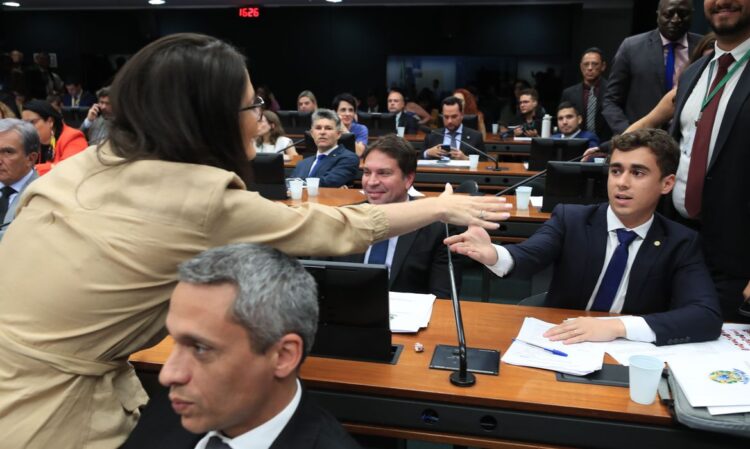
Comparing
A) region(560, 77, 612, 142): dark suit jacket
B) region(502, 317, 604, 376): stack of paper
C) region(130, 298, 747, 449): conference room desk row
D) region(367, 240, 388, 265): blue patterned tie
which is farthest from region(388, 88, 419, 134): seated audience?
region(130, 298, 747, 449): conference room desk row

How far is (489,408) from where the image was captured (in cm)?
149

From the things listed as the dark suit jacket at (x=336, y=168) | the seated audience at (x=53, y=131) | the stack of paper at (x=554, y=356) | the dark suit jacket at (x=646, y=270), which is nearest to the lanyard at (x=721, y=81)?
the dark suit jacket at (x=646, y=270)

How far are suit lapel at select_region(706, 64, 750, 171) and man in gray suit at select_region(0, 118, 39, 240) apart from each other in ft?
10.6

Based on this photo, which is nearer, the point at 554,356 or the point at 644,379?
the point at 644,379

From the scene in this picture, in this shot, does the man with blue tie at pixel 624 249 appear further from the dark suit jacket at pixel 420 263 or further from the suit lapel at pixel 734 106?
the dark suit jacket at pixel 420 263

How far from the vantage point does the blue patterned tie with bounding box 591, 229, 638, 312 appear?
2.11 meters

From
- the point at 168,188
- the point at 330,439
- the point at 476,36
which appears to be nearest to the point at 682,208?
the point at 330,439

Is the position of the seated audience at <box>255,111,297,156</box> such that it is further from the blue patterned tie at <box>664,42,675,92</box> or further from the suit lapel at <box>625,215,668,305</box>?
the suit lapel at <box>625,215,668,305</box>

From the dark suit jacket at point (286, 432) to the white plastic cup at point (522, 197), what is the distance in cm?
269

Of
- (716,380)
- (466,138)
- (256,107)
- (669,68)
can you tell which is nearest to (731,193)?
(716,380)

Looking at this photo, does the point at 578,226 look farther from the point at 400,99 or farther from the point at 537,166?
the point at 400,99

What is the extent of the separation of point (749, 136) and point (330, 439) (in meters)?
2.00

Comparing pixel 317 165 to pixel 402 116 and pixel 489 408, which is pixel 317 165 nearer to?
pixel 489 408

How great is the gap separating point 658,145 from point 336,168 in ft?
9.85
